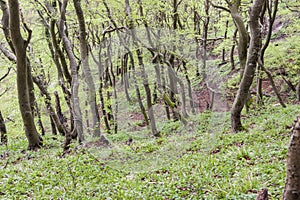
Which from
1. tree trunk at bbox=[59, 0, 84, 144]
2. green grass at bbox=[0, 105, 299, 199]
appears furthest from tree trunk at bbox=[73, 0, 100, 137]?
green grass at bbox=[0, 105, 299, 199]

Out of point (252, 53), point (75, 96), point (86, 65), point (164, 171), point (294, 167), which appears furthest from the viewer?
point (86, 65)

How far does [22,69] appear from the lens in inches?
412

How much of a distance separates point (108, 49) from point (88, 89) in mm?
6172

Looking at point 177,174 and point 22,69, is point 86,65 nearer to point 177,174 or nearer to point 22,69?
point 22,69

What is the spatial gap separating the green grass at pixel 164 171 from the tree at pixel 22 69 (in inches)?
31.1

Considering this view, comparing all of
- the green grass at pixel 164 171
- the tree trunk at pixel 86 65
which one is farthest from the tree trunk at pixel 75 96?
the green grass at pixel 164 171

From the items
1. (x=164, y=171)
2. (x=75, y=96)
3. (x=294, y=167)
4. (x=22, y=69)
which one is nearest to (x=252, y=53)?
(x=164, y=171)

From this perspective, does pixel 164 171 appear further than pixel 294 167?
Yes

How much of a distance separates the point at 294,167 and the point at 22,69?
32.8 feet

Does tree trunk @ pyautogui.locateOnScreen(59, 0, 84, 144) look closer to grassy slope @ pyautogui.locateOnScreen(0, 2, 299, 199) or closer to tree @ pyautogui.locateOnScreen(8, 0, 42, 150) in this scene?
grassy slope @ pyautogui.locateOnScreen(0, 2, 299, 199)

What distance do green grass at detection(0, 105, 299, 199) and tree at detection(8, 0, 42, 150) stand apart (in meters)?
0.79

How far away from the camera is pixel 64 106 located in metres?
17.3

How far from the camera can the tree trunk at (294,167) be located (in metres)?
2.76

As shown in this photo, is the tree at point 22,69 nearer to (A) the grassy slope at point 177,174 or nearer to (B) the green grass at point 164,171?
(B) the green grass at point 164,171
